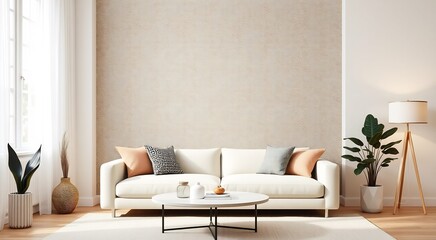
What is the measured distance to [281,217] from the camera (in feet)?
19.5

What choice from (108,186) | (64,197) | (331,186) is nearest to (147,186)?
(108,186)

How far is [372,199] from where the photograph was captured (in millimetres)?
6277

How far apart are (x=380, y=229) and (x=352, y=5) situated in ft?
9.69

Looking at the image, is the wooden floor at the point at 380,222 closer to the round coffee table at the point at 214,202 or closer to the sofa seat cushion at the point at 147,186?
the sofa seat cushion at the point at 147,186

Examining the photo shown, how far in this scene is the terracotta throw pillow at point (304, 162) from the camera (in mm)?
6250

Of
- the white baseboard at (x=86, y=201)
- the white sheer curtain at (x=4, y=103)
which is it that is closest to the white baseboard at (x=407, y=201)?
the white baseboard at (x=86, y=201)

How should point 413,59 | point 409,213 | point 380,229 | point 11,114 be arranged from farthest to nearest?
point 413,59, point 409,213, point 11,114, point 380,229

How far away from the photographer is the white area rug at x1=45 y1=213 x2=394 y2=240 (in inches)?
194

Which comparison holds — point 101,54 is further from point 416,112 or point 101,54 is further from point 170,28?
point 416,112

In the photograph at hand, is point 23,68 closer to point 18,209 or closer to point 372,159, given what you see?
point 18,209

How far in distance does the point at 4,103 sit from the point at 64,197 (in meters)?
1.48

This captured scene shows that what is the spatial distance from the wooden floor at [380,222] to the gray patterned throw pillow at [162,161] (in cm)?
50

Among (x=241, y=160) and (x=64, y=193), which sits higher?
(x=241, y=160)

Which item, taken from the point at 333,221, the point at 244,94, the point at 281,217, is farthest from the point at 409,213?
the point at 244,94
